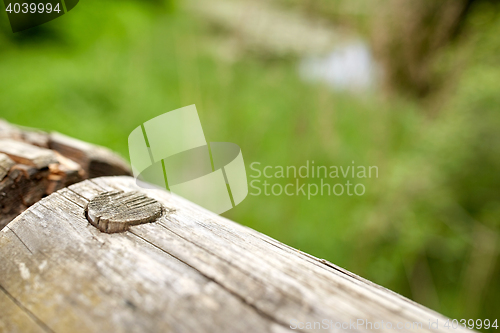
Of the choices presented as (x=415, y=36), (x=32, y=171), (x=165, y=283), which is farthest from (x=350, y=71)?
(x=165, y=283)

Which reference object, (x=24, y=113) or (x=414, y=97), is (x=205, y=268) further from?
(x=414, y=97)

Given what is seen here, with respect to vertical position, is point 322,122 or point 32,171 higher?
point 32,171

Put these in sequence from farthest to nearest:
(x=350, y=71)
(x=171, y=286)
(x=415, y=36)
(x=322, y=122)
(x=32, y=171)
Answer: (x=350, y=71) < (x=322, y=122) < (x=415, y=36) < (x=32, y=171) < (x=171, y=286)

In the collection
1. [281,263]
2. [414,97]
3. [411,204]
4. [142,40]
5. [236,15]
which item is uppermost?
[236,15]

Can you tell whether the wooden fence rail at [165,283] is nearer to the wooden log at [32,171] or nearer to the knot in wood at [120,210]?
the knot in wood at [120,210]

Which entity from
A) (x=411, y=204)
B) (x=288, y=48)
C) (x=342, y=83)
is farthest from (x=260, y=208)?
(x=288, y=48)

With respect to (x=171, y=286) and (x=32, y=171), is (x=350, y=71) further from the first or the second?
(x=171, y=286)
